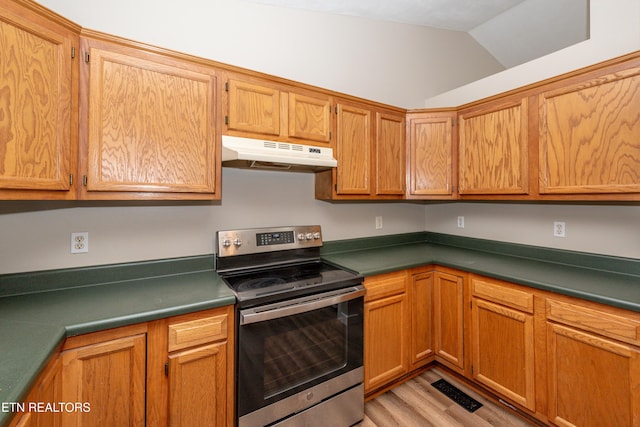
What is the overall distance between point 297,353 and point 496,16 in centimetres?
334

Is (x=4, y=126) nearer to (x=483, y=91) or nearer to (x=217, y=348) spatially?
(x=217, y=348)

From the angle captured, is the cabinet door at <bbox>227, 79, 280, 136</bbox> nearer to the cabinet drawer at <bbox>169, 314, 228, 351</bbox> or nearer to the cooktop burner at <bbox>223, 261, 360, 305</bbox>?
the cooktop burner at <bbox>223, 261, 360, 305</bbox>

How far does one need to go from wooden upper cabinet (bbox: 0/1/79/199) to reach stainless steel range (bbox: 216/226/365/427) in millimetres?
906

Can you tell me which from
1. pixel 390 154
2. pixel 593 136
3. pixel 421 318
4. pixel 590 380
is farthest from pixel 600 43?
pixel 421 318

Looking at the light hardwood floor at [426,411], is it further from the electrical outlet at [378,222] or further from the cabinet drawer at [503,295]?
the electrical outlet at [378,222]

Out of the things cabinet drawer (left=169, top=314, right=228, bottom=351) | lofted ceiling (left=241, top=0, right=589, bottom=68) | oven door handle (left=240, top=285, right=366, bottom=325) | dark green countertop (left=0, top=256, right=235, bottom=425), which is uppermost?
lofted ceiling (left=241, top=0, right=589, bottom=68)

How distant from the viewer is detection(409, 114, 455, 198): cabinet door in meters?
2.43

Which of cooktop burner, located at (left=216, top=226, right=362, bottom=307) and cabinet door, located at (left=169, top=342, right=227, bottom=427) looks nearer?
cabinet door, located at (left=169, top=342, right=227, bottom=427)

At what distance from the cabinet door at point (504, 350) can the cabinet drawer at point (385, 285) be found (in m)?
0.50

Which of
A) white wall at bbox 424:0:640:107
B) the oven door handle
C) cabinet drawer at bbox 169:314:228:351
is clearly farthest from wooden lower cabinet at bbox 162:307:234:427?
white wall at bbox 424:0:640:107

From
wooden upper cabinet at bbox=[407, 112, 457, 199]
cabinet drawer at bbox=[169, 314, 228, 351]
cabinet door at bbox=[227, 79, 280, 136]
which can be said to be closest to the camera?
cabinet drawer at bbox=[169, 314, 228, 351]

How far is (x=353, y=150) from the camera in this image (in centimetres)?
219

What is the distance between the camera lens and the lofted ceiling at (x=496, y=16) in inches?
95.0

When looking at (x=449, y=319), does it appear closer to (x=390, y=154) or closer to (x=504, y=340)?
(x=504, y=340)
